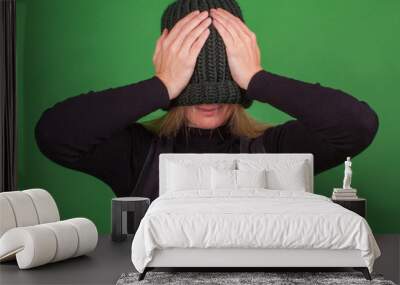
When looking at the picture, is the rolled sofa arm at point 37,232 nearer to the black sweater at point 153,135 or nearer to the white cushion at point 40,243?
the white cushion at point 40,243

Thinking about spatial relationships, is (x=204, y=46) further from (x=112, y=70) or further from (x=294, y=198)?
(x=294, y=198)

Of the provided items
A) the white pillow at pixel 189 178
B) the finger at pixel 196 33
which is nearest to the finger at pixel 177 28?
the finger at pixel 196 33

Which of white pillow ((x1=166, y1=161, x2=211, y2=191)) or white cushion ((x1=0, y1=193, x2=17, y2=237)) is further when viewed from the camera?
white pillow ((x1=166, y1=161, x2=211, y2=191))

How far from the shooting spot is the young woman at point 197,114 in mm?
6273

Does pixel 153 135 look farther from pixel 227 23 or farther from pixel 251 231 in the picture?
pixel 251 231

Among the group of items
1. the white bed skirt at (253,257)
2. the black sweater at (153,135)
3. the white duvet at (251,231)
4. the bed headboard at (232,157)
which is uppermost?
the black sweater at (153,135)

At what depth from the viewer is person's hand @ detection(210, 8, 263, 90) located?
629cm

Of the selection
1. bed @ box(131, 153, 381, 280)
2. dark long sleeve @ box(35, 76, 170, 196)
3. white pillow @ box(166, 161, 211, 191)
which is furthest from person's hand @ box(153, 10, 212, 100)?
bed @ box(131, 153, 381, 280)

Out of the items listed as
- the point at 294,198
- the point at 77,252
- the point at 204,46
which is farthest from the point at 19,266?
→ the point at 204,46

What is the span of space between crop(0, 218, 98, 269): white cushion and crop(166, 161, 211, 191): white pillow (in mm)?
1146

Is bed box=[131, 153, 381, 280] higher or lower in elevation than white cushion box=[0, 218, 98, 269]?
higher

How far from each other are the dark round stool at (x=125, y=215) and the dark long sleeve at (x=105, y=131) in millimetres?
392

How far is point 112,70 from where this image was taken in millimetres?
6574

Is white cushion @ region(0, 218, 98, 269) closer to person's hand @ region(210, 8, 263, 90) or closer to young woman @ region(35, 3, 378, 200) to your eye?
young woman @ region(35, 3, 378, 200)
